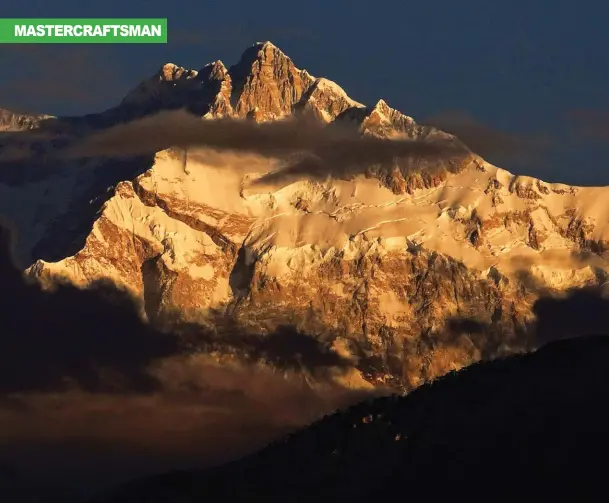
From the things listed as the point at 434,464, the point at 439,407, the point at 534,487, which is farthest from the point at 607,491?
the point at 439,407

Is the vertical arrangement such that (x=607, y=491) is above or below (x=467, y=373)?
below

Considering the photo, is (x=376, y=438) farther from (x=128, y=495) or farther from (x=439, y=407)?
(x=128, y=495)

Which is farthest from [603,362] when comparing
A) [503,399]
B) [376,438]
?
[376,438]

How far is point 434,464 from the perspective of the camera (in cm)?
16600

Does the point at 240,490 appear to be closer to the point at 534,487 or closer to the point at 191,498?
the point at 191,498

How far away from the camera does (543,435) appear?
16312 centimetres

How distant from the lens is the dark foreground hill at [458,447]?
158 m

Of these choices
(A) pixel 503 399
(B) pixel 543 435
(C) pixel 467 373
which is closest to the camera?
(B) pixel 543 435

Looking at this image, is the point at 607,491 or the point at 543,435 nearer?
the point at 607,491

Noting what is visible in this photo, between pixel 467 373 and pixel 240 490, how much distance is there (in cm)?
2422

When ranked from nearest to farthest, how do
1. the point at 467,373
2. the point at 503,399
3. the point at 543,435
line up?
the point at 543,435 < the point at 503,399 < the point at 467,373

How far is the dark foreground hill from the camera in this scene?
518ft

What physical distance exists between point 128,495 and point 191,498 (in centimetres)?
1389

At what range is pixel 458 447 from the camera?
168 metres
